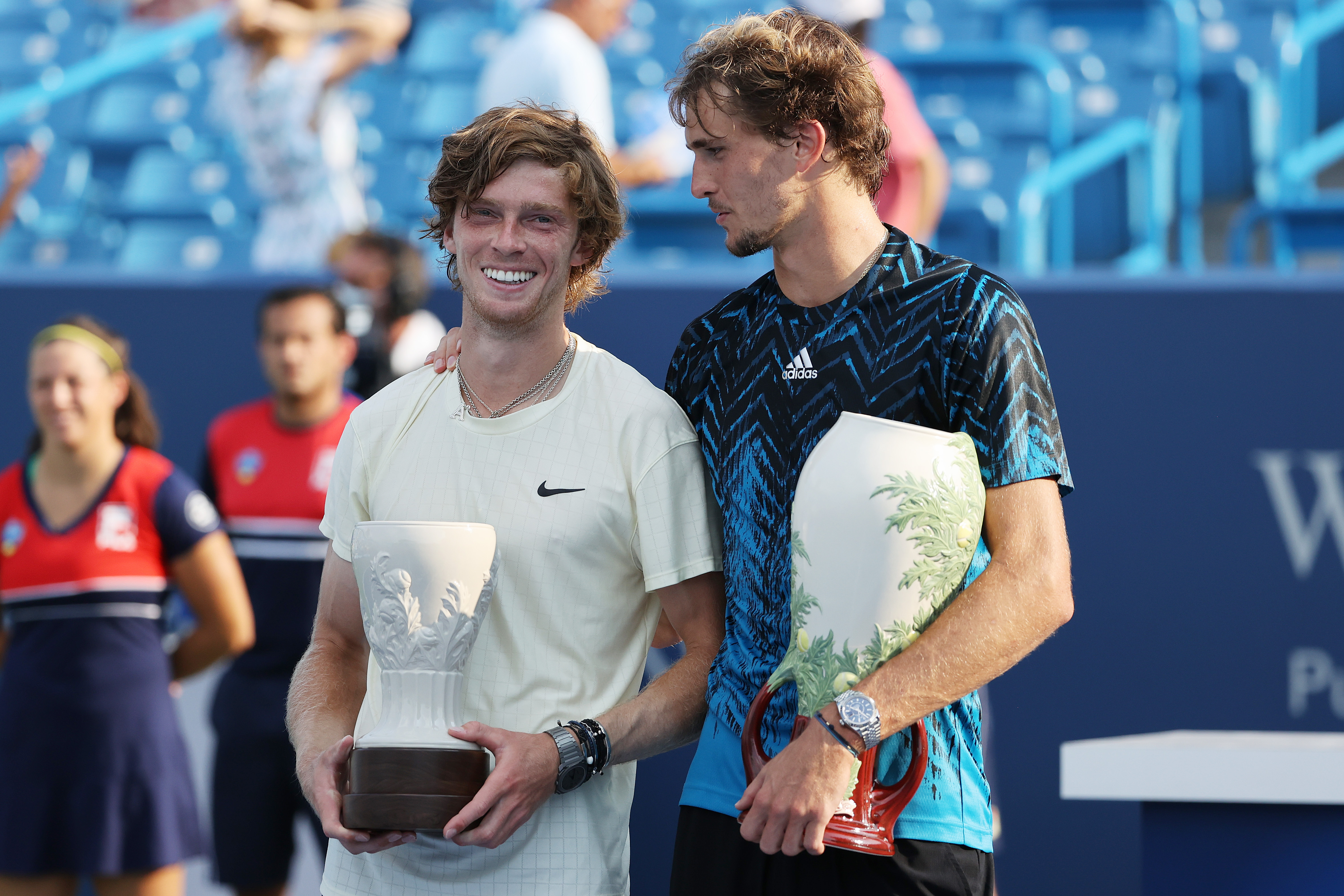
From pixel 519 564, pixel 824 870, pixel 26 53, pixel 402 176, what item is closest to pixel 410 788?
pixel 519 564

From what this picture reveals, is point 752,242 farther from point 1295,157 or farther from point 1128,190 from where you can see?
point 1295,157

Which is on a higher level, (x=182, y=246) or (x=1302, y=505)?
(x=182, y=246)

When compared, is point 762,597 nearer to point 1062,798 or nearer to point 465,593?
point 465,593

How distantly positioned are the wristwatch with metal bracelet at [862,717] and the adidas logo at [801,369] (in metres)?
0.43

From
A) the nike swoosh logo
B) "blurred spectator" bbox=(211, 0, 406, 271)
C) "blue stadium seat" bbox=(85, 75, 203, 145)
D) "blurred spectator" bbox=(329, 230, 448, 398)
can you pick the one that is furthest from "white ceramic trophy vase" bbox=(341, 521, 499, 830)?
"blue stadium seat" bbox=(85, 75, 203, 145)

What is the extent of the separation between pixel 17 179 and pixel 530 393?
5340 millimetres

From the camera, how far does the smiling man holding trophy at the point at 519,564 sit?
1719mm

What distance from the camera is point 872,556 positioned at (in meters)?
1.59

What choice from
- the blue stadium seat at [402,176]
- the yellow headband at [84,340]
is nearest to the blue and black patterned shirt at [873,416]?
the yellow headband at [84,340]

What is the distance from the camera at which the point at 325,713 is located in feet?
6.30

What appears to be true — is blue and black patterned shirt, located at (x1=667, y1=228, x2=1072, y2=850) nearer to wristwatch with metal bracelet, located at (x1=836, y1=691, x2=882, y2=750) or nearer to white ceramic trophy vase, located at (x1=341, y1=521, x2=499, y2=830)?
wristwatch with metal bracelet, located at (x1=836, y1=691, x2=882, y2=750)

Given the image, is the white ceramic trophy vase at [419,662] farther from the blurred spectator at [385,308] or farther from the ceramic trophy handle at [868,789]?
the blurred spectator at [385,308]

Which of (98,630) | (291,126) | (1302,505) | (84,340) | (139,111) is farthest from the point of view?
(139,111)

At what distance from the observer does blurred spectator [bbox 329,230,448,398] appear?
12.5ft
